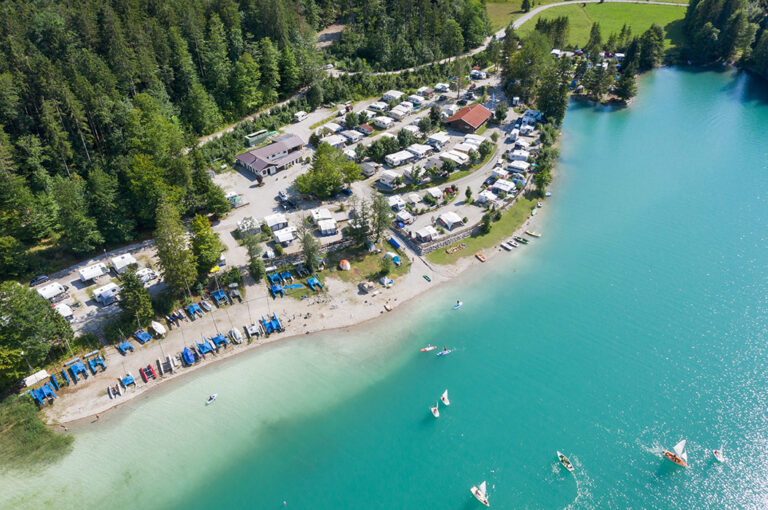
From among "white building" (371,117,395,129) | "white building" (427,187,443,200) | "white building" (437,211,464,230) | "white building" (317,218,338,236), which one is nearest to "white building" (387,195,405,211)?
"white building" (427,187,443,200)

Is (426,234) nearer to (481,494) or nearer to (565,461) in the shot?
(565,461)

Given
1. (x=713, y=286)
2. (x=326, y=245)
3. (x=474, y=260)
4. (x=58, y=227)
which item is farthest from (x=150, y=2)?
(x=713, y=286)

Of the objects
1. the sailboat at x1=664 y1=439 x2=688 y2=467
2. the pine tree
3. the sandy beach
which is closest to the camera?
the sailboat at x1=664 y1=439 x2=688 y2=467

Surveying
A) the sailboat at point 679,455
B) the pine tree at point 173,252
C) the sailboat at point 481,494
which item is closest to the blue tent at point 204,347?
the pine tree at point 173,252

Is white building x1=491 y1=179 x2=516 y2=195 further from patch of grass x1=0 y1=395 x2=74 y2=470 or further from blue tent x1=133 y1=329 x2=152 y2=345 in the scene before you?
patch of grass x1=0 y1=395 x2=74 y2=470

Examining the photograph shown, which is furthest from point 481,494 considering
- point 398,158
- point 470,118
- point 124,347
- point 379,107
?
point 379,107

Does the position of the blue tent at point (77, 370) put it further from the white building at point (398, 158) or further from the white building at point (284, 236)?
the white building at point (398, 158)
